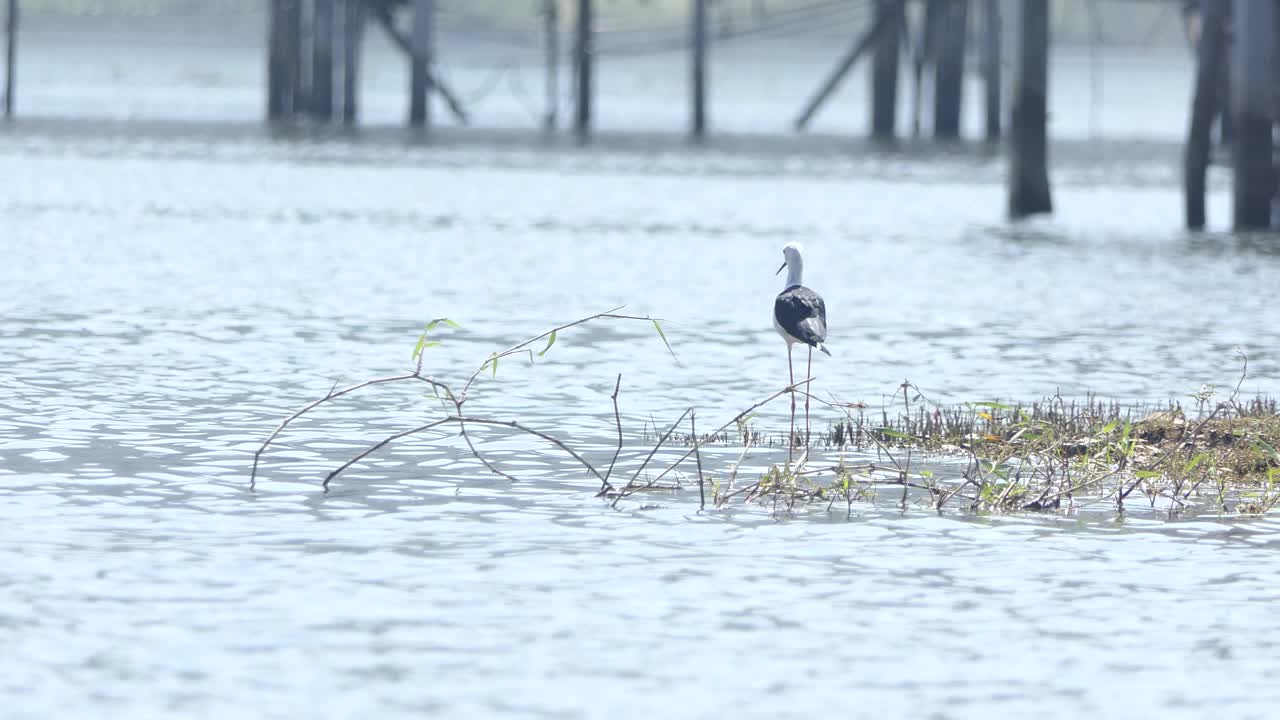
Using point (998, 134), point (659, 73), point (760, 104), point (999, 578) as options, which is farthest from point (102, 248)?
point (659, 73)

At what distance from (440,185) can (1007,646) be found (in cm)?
3182

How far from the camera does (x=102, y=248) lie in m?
25.7

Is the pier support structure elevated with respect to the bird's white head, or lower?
elevated

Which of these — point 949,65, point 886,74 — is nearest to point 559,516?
point 949,65

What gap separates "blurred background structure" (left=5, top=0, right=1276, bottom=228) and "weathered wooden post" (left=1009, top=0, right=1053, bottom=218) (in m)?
0.03

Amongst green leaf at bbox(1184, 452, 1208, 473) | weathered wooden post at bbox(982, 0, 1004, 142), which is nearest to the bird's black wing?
green leaf at bbox(1184, 452, 1208, 473)

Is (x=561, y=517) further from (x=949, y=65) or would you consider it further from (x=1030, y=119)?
(x=949, y=65)

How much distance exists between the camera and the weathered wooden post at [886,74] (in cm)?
6134

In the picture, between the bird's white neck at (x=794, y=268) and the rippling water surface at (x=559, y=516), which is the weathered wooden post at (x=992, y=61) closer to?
the rippling water surface at (x=559, y=516)

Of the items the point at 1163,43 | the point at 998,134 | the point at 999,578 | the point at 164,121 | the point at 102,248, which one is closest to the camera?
the point at 999,578

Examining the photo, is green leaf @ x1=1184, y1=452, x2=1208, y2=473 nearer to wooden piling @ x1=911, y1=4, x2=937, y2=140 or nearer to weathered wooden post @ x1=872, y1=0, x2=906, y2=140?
wooden piling @ x1=911, y1=4, x2=937, y2=140

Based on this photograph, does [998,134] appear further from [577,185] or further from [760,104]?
[760,104]

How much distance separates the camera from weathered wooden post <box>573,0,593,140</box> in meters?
60.2

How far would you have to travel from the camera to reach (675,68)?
170 m
